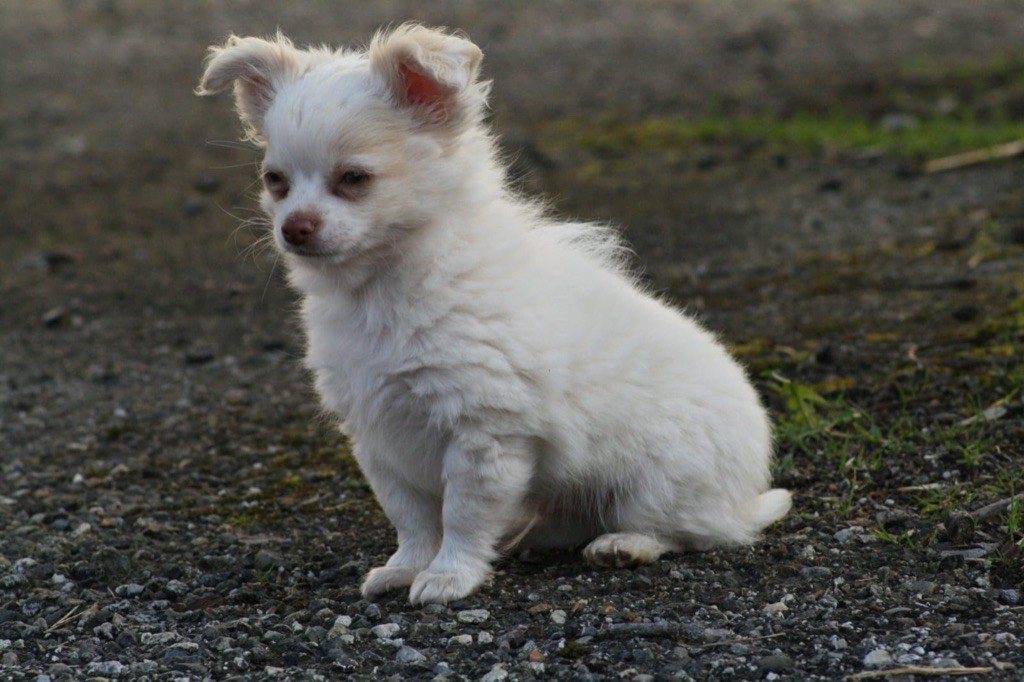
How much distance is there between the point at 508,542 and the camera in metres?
4.32

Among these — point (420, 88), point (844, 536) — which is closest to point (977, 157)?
point (844, 536)

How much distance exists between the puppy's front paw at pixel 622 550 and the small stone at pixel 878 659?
894mm

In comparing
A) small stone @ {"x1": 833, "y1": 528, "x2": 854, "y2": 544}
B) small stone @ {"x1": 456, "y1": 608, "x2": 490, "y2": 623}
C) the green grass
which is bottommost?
small stone @ {"x1": 456, "y1": 608, "x2": 490, "y2": 623}

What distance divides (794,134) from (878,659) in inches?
264

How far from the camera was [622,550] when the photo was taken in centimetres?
397

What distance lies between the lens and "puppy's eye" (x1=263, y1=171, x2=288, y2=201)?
3908 mm

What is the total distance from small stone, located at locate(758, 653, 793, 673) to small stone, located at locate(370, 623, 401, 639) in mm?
Answer: 1037

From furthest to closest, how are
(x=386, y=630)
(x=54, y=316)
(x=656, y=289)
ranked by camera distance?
(x=54, y=316)
(x=656, y=289)
(x=386, y=630)

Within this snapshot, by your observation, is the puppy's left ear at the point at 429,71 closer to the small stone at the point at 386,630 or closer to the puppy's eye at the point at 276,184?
the puppy's eye at the point at 276,184

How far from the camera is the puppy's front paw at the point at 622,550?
3979 mm

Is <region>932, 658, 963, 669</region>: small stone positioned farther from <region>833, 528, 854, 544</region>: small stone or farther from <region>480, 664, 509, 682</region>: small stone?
<region>480, 664, 509, 682</region>: small stone

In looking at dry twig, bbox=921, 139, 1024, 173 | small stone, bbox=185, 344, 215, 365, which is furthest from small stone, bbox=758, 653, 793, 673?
dry twig, bbox=921, 139, 1024, 173

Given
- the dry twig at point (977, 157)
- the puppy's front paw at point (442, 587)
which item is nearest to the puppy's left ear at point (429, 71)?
the puppy's front paw at point (442, 587)

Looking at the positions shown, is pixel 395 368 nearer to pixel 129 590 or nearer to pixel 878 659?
pixel 129 590
